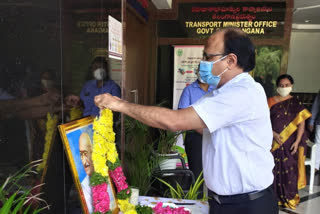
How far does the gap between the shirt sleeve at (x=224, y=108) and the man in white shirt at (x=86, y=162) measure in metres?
0.47

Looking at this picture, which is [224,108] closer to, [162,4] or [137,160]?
[137,160]

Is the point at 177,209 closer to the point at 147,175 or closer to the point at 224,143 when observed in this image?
the point at 224,143

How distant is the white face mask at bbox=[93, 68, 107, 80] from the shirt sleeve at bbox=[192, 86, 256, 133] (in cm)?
52

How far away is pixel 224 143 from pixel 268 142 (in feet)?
0.72

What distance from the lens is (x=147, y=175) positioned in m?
2.26

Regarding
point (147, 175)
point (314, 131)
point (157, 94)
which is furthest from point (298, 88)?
point (147, 175)

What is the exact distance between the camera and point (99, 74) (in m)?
1.36

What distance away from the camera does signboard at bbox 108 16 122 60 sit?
1521 mm

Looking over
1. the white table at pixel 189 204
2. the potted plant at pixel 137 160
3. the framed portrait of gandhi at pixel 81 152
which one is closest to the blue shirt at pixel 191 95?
the potted plant at pixel 137 160

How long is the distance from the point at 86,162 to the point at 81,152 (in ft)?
0.17

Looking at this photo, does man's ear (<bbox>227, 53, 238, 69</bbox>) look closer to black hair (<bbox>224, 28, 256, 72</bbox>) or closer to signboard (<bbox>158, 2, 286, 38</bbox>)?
black hair (<bbox>224, 28, 256, 72</bbox>)

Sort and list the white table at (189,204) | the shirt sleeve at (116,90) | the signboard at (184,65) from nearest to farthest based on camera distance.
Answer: the white table at (189,204) < the shirt sleeve at (116,90) < the signboard at (184,65)

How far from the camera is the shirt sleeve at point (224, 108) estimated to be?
1.07m

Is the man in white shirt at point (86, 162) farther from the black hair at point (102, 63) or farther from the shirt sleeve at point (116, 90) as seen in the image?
the shirt sleeve at point (116, 90)
